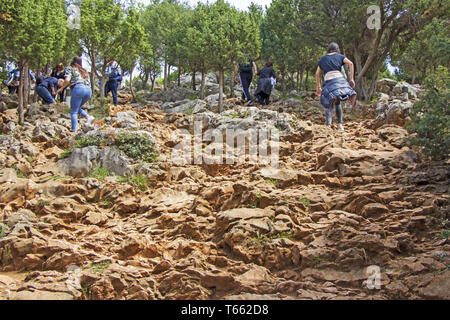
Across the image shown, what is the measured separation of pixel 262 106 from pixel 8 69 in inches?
397

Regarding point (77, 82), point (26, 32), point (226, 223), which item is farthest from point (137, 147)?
point (26, 32)

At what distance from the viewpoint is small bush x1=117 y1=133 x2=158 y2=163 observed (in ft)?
30.2

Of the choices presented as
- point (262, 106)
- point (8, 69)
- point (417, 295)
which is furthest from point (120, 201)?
point (8, 69)

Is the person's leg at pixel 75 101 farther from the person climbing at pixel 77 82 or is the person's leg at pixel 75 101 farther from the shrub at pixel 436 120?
the shrub at pixel 436 120

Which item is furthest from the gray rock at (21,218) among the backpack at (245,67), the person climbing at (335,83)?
the backpack at (245,67)

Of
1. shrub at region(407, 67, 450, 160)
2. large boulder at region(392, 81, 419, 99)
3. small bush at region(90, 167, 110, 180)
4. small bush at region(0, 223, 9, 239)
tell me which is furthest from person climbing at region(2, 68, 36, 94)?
large boulder at region(392, 81, 419, 99)

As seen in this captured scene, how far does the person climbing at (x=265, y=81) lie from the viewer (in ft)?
49.9

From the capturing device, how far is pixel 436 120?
293 inches

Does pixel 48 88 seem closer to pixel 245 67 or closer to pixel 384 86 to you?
pixel 245 67

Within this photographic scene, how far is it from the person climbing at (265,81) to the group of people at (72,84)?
5768 mm

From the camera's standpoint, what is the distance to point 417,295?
4.49 m

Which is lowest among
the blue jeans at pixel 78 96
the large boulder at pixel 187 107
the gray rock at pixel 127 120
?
the gray rock at pixel 127 120

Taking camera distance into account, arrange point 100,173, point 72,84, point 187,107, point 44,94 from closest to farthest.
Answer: point 100,173 < point 72,84 < point 44,94 < point 187,107

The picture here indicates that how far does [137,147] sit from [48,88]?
762cm
